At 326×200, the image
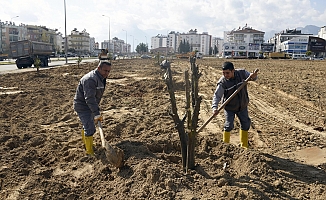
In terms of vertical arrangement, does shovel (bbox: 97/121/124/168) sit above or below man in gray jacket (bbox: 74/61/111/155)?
below

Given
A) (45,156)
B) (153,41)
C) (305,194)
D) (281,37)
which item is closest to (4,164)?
(45,156)

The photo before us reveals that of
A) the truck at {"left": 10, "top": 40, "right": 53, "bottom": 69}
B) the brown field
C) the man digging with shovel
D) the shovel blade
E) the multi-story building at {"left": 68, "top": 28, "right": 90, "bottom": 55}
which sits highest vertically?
the multi-story building at {"left": 68, "top": 28, "right": 90, "bottom": 55}

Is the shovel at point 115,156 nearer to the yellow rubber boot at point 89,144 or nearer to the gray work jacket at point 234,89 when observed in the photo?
the yellow rubber boot at point 89,144

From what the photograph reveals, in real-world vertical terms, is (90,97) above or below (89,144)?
above

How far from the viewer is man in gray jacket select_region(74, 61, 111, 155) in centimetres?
449

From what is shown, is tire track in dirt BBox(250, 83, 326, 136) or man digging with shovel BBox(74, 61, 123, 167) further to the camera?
tire track in dirt BBox(250, 83, 326, 136)

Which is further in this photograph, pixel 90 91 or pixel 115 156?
pixel 90 91

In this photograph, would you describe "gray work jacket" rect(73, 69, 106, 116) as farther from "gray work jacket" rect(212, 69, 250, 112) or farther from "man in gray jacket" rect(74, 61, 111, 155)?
"gray work jacket" rect(212, 69, 250, 112)

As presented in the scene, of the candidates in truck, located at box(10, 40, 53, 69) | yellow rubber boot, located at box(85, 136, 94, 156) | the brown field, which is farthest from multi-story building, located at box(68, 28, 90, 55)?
yellow rubber boot, located at box(85, 136, 94, 156)

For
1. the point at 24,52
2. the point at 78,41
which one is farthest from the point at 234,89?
the point at 78,41

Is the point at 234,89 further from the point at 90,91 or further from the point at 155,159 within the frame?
the point at 90,91

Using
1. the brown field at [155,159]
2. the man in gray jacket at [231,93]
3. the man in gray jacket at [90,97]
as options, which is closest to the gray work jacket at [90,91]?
the man in gray jacket at [90,97]

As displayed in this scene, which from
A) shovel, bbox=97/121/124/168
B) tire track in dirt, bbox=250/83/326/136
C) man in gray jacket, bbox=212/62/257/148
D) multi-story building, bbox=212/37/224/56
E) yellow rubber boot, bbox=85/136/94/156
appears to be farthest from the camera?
multi-story building, bbox=212/37/224/56

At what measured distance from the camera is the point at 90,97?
448 centimetres
